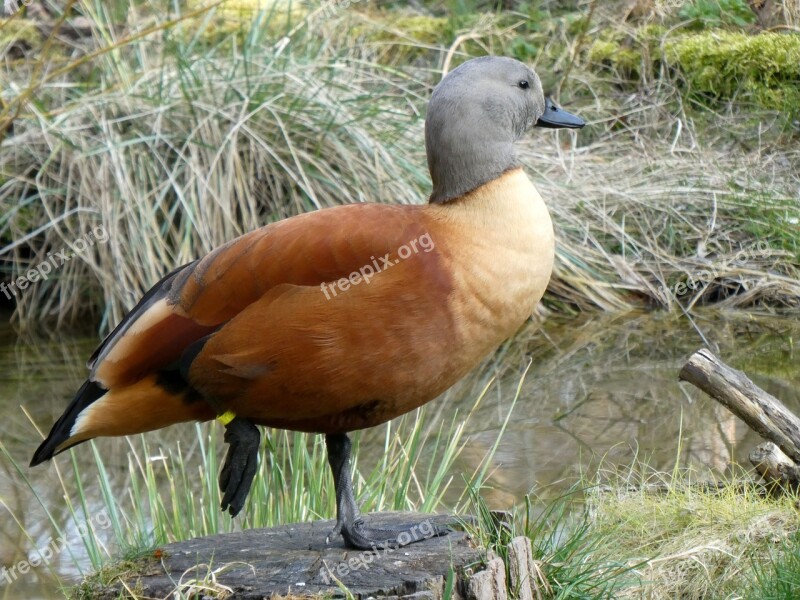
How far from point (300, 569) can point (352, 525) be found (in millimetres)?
188

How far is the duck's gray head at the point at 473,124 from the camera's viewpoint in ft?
8.56

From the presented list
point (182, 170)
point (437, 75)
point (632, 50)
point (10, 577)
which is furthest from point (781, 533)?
point (632, 50)

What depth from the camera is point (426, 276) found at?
2471 millimetres

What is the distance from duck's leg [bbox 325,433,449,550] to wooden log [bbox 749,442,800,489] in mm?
1314

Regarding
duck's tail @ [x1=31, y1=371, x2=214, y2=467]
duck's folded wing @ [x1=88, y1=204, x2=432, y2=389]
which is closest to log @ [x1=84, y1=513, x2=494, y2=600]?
duck's tail @ [x1=31, y1=371, x2=214, y2=467]

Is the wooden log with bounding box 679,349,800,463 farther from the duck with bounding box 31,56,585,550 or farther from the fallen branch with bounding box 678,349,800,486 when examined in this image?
the duck with bounding box 31,56,585,550

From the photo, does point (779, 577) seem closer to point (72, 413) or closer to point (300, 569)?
point (300, 569)

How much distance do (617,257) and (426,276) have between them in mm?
4526

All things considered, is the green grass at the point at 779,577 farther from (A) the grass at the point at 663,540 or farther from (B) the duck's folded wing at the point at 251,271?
(B) the duck's folded wing at the point at 251,271

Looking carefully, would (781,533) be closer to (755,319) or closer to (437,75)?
(755,319)

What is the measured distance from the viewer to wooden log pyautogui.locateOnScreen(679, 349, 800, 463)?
3.47 m

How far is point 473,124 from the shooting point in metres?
2.62

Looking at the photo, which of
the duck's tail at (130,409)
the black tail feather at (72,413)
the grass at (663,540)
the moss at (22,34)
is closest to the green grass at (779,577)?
the grass at (663,540)

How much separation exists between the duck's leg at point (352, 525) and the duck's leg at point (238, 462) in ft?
0.67
